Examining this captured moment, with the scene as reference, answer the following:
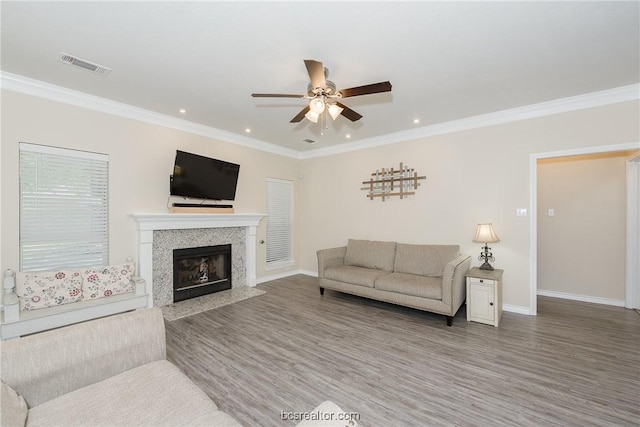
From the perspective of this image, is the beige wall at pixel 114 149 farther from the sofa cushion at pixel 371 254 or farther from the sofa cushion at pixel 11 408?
the sofa cushion at pixel 11 408

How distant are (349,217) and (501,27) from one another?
3.83 m

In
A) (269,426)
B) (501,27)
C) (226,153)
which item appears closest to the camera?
(269,426)

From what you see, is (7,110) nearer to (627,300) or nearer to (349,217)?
(349,217)

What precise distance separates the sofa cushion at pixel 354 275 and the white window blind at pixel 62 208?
124 inches

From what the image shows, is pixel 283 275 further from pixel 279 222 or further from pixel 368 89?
pixel 368 89

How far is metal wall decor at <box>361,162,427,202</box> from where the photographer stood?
4.74 metres

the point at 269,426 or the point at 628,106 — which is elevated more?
the point at 628,106

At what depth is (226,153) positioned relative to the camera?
4.92 m

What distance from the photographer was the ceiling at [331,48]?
1986 millimetres

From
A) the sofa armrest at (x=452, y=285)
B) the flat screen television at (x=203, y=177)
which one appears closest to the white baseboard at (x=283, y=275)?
the flat screen television at (x=203, y=177)

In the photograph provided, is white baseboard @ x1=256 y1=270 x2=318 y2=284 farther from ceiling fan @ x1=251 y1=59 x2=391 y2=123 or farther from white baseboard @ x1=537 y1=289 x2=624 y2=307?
white baseboard @ x1=537 y1=289 x2=624 y2=307

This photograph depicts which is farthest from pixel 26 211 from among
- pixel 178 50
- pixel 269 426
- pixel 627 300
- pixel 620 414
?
pixel 627 300

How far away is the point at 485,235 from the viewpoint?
378 centimetres

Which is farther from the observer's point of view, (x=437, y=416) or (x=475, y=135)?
(x=475, y=135)
